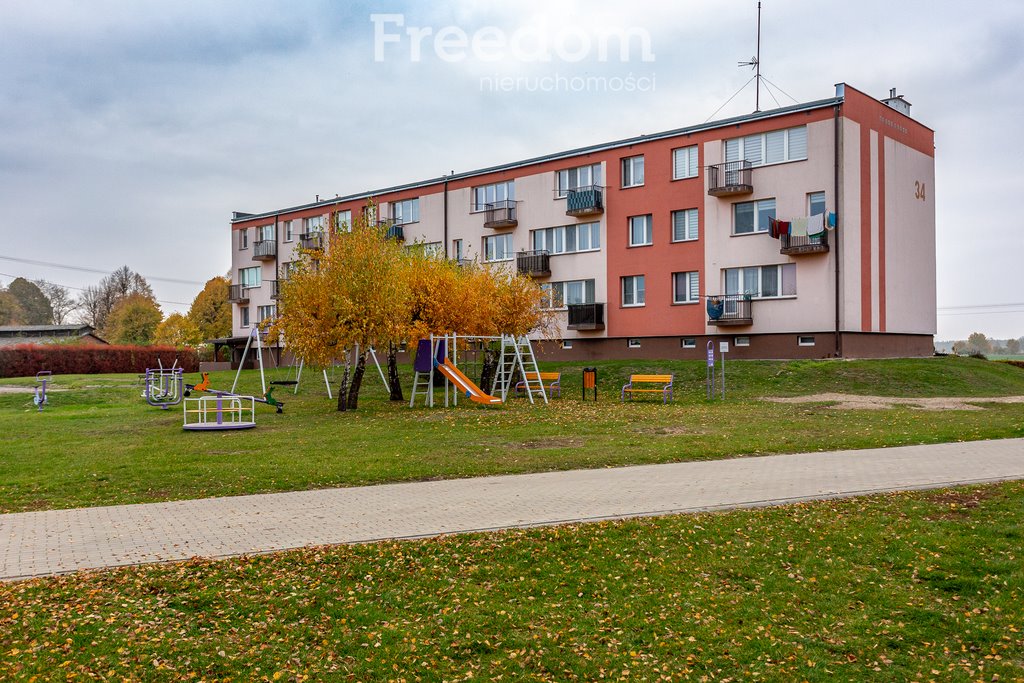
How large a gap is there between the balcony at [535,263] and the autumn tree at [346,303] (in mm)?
17165

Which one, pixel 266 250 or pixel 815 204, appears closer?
pixel 815 204

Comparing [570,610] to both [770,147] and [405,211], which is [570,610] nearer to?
[770,147]

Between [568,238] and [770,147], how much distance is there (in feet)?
36.3

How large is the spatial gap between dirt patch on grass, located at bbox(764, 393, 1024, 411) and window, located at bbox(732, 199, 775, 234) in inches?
412

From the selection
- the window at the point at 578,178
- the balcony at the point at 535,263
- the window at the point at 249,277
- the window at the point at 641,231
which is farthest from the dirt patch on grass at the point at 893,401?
the window at the point at 249,277

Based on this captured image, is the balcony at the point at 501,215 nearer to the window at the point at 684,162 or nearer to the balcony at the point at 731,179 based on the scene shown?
the window at the point at 684,162

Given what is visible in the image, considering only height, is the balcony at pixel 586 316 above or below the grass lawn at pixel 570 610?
above

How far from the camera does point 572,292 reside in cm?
4166

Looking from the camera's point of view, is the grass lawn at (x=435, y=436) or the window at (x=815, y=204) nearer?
the grass lawn at (x=435, y=436)

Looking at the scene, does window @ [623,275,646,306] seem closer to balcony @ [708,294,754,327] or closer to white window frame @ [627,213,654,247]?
white window frame @ [627,213,654,247]

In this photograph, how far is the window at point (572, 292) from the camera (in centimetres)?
4094

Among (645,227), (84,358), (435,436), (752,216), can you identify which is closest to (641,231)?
(645,227)

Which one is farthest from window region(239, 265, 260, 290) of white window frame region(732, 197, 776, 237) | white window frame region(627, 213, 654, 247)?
white window frame region(732, 197, 776, 237)

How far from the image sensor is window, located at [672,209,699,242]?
37.2 m
